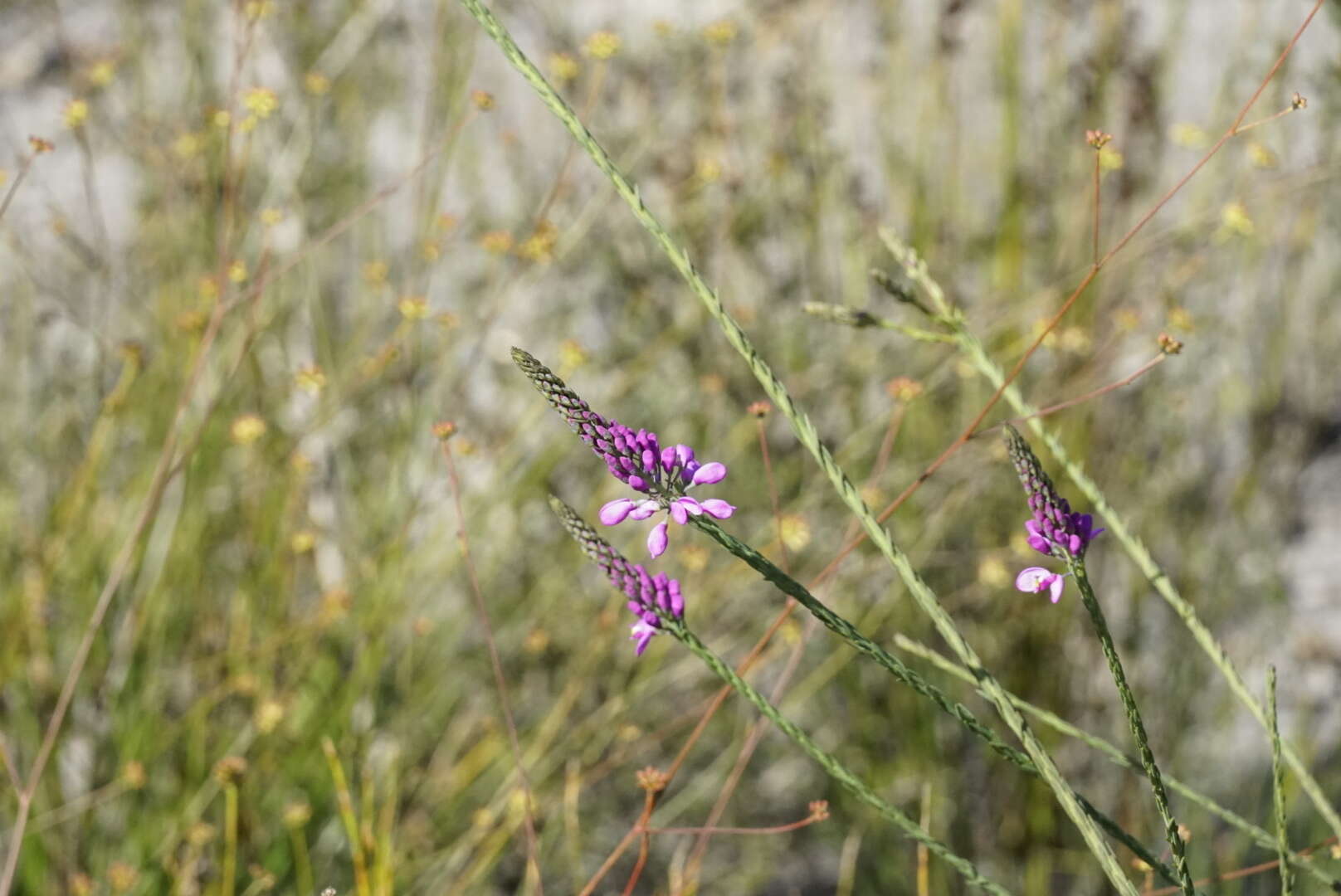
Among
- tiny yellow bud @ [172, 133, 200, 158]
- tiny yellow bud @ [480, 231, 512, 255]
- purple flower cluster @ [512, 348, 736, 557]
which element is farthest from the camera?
tiny yellow bud @ [172, 133, 200, 158]

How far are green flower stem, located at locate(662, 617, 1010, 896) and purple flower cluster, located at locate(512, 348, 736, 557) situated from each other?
0.06 meters

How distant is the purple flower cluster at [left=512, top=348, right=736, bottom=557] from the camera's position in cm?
67

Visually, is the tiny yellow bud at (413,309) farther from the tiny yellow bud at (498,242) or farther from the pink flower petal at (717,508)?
the pink flower petal at (717,508)

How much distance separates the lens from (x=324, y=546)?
213 cm

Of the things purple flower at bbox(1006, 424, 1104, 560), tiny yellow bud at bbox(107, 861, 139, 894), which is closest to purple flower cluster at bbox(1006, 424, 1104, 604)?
purple flower at bbox(1006, 424, 1104, 560)

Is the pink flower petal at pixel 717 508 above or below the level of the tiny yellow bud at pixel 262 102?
below

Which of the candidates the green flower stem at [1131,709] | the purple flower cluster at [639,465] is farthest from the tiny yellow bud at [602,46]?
the green flower stem at [1131,709]

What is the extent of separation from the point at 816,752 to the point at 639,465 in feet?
0.70

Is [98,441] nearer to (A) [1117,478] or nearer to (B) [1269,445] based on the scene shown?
(A) [1117,478]

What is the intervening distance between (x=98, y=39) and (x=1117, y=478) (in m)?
2.53

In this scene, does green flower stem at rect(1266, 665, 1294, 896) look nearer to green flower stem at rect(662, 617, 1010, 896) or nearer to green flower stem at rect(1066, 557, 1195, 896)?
green flower stem at rect(1066, 557, 1195, 896)

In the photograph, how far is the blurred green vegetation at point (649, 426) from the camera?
1.73 m

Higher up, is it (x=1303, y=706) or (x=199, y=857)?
(x=1303, y=706)

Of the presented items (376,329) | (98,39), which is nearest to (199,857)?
(376,329)
